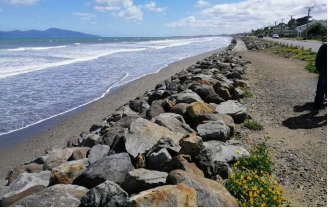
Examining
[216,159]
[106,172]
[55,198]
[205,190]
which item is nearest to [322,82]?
[216,159]

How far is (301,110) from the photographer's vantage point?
7766 mm

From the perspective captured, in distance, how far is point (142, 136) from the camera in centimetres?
484

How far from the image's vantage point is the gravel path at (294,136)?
14.1 ft

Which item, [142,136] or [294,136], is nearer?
[142,136]

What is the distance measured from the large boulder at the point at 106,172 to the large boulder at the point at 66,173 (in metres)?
0.16

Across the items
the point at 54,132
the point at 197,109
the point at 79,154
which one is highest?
the point at 197,109

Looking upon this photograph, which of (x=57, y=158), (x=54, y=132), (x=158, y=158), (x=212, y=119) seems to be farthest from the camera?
(x=54, y=132)

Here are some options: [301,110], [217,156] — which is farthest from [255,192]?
[301,110]

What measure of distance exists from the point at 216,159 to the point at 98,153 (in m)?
1.82

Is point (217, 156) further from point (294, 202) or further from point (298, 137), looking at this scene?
point (298, 137)

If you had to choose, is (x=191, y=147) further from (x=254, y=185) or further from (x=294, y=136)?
(x=294, y=136)

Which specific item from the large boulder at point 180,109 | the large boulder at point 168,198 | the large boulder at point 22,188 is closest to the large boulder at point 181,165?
the large boulder at point 168,198

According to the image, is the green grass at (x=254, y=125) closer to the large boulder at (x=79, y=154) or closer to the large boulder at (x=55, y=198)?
the large boulder at (x=79, y=154)

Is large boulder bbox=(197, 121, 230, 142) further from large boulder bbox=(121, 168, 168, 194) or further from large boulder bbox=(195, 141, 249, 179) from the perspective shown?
large boulder bbox=(121, 168, 168, 194)
